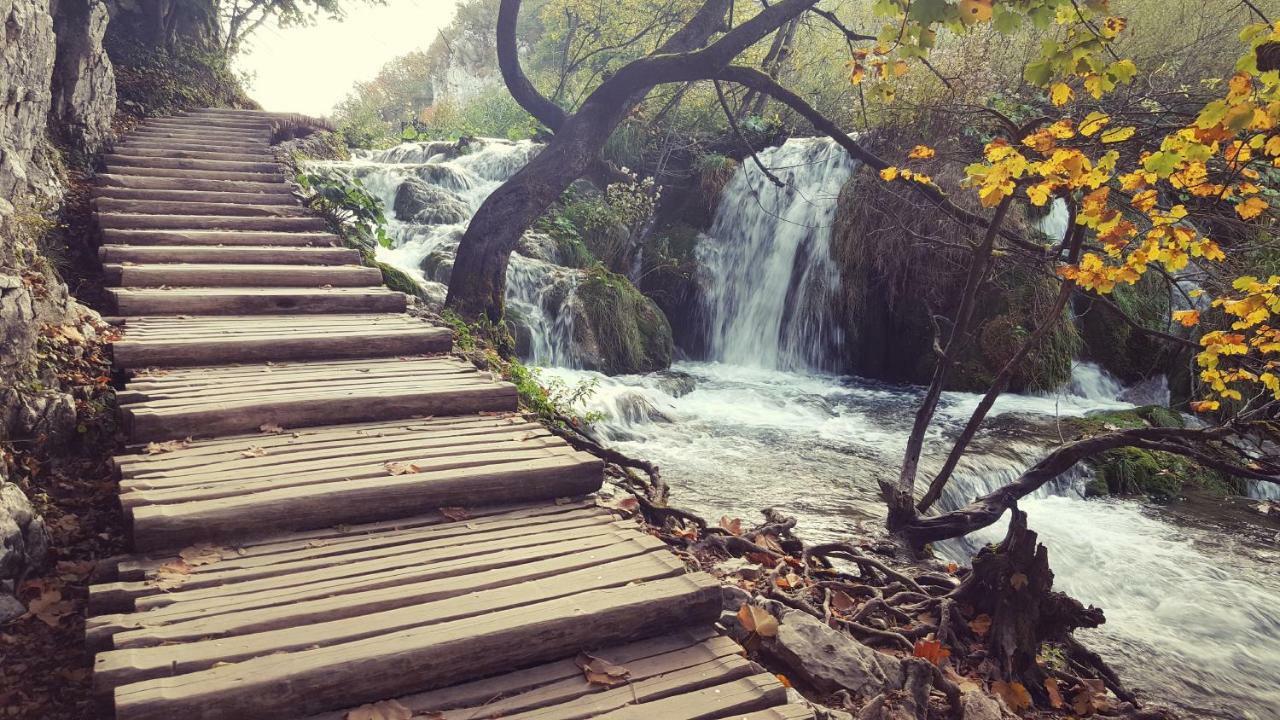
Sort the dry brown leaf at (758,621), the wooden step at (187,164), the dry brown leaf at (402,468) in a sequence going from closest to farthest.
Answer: the dry brown leaf at (758,621) < the dry brown leaf at (402,468) < the wooden step at (187,164)

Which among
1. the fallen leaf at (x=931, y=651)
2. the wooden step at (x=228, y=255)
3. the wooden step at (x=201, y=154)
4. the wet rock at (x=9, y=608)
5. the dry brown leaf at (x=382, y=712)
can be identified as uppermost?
the wooden step at (x=201, y=154)

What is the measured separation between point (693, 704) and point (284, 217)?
309 inches

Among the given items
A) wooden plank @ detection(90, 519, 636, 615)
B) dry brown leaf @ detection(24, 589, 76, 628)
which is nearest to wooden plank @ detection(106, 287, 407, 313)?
dry brown leaf @ detection(24, 589, 76, 628)

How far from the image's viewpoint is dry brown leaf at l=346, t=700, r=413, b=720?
2.28m

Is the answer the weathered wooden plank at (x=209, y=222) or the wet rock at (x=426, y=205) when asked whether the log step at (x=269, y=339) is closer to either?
the weathered wooden plank at (x=209, y=222)

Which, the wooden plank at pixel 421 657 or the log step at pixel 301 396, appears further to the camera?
the log step at pixel 301 396

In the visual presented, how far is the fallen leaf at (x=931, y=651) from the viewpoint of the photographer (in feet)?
12.0

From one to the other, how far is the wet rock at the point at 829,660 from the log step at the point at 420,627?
0.57m

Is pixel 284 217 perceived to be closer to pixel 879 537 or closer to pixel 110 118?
pixel 110 118

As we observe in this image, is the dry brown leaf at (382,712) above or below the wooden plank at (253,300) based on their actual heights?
below

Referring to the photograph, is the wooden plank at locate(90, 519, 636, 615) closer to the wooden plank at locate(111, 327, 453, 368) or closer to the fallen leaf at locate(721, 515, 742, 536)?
the fallen leaf at locate(721, 515, 742, 536)

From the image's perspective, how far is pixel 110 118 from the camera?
32.9 ft

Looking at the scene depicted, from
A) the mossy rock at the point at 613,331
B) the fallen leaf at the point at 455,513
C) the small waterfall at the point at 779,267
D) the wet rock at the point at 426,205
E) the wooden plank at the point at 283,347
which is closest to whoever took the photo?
the fallen leaf at the point at 455,513

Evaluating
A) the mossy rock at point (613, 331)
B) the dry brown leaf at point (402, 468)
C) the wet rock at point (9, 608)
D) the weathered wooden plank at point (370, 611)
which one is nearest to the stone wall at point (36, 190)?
the wet rock at point (9, 608)
